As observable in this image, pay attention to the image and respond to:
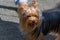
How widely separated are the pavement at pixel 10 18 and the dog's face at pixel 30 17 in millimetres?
695

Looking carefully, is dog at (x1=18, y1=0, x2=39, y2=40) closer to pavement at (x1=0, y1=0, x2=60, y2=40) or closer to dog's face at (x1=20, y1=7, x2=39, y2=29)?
dog's face at (x1=20, y1=7, x2=39, y2=29)

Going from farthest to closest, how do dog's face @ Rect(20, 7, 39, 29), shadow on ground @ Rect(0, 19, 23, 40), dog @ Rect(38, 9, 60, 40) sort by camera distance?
shadow on ground @ Rect(0, 19, 23, 40) → dog's face @ Rect(20, 7, 39, 29) → dog @ Rect(38, 9, 60, 40)

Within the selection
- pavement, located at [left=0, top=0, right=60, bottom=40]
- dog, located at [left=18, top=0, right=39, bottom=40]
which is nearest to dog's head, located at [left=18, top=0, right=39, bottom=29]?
dog, located at [left=18, top=0, right=39, bottom=40]

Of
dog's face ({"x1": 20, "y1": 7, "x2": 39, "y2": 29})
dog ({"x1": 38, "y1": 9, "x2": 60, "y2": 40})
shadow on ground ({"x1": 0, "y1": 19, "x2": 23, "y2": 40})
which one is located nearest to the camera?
dog ({"x1": 38, "y1": 9, "x2": 60, "y2": 40})

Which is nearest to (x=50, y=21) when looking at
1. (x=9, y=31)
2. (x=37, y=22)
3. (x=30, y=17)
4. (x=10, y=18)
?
(x=37, y=22)

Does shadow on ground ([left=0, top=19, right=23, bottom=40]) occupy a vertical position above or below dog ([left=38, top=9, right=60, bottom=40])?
below

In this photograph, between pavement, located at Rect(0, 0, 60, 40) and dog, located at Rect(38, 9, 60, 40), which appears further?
pavement, located at Rect(0, 0, 60, 40)

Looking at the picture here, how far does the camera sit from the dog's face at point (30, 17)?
12.7 ft

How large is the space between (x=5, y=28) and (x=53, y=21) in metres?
1.65

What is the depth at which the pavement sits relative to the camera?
15.6 ft

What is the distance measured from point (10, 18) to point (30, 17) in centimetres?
172

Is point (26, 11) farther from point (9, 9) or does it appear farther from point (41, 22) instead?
point (9, 9)

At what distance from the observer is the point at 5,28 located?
509 centimetres

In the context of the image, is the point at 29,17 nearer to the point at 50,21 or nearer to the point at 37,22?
the point at 37,22
